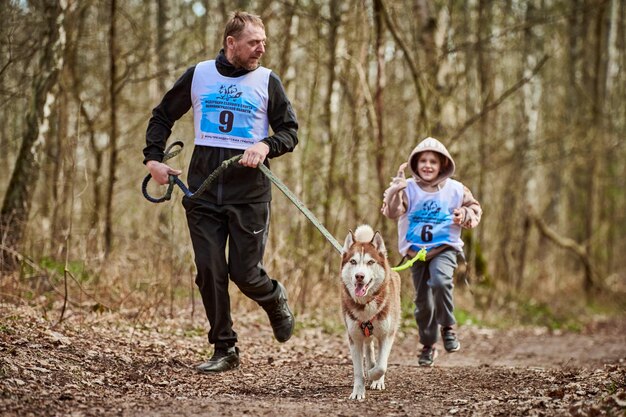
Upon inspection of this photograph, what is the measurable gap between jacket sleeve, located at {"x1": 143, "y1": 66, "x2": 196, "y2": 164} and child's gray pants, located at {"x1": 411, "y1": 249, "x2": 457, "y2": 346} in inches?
107

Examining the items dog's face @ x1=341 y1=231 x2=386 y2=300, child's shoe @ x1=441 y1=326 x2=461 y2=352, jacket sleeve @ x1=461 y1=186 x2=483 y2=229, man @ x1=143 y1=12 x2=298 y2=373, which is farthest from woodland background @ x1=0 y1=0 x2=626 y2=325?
→ jacket sleeve @ x1=461 y1=186 x2=483 y2=229

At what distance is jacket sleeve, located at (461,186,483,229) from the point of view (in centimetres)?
709

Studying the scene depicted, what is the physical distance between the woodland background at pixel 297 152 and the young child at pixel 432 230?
7.86 feet

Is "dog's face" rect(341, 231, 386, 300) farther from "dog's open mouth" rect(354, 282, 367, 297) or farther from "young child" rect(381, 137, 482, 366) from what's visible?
"young child" rect(381, 137, 482, 366)

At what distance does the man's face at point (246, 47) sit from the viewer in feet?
19.4

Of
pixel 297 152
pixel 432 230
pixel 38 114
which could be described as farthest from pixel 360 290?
pixel 297 152

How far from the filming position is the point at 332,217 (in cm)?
1193

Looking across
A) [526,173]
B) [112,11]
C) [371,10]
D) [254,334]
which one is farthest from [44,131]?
[526,173]

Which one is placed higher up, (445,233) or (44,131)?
(44,131)

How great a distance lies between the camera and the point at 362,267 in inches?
217

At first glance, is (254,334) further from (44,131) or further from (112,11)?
(112,11)

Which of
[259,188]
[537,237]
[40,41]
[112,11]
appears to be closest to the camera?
[259,188]

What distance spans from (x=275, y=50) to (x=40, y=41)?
17.0ft

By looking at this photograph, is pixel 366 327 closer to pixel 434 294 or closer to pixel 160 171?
pixel 434 294
